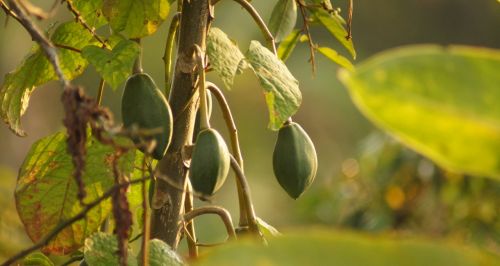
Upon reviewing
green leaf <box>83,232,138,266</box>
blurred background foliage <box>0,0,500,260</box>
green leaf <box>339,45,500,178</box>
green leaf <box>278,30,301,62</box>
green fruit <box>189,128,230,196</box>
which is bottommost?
blurred background foliage <box>0,0,500,260</box>

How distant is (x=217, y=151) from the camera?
793 mm

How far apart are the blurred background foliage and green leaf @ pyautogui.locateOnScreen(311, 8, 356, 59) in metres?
0.11

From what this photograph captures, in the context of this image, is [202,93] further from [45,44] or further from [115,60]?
[45,44]

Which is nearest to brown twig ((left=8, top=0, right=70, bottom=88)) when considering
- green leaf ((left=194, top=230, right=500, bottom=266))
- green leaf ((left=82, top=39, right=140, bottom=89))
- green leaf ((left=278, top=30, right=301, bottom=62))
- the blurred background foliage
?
green leaf ((left=82, top=39, right=140, bottom=89))

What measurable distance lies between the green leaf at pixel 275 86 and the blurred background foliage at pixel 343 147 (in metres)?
0.15

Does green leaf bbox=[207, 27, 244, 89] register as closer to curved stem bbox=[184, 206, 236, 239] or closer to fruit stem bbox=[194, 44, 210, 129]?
fruit stem bbox=[194, 44, 210, 129]

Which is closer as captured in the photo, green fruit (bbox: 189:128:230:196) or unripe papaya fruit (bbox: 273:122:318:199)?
green fruit (bbox: 189:128:230:196)

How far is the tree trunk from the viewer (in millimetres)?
850

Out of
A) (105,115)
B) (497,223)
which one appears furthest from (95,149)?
(497,223)

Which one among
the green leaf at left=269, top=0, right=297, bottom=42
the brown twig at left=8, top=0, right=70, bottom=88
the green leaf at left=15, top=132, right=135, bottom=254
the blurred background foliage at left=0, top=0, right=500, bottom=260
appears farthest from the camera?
the blurred background foliage at left=0, top=0, right=500, bottom=260

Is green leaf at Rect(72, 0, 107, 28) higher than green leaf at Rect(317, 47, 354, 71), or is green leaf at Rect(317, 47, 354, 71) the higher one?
green leaf at Rect(72, 0, 107, 28)

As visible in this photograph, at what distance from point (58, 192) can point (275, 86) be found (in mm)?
215

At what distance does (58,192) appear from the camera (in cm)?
88

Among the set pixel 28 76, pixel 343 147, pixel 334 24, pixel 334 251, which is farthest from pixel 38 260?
pixel 343 147
